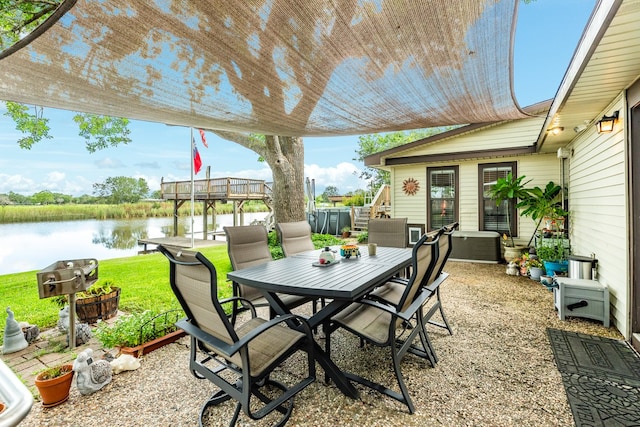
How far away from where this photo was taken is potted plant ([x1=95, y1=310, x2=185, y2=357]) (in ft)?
9.45

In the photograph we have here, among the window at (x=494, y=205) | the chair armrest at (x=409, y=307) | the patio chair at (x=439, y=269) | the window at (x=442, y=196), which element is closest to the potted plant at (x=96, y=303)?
the chair armrest at (x=409, y=307)

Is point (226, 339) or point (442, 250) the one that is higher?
point (442, 250)

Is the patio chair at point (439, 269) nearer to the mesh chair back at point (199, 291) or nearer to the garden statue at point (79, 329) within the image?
the mesh chair back at point (199, 291)

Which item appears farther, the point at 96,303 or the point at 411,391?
the point at 96,303

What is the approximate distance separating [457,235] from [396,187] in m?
2.12

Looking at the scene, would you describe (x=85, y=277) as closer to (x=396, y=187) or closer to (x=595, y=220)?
(x=595, y=220)

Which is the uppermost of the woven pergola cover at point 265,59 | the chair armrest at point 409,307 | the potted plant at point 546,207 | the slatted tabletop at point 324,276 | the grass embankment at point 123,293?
the woven pergola cover at point 265,59

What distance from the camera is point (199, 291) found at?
5.57 feet

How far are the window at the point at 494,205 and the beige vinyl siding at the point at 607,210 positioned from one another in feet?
6.40

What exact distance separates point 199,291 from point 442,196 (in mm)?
7283

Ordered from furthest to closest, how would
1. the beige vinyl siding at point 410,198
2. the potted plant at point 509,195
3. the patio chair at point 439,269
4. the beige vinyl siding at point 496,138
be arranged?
the beige vinyl siding at point 410,198
the beige vinyl siding at point 496,138
the potted plant at point 509,195
the patio chair at point 439,269

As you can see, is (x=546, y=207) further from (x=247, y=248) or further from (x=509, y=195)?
(x=247, y=248)

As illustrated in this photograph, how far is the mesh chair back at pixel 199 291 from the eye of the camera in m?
1.60

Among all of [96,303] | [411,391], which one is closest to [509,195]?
[411,391]
